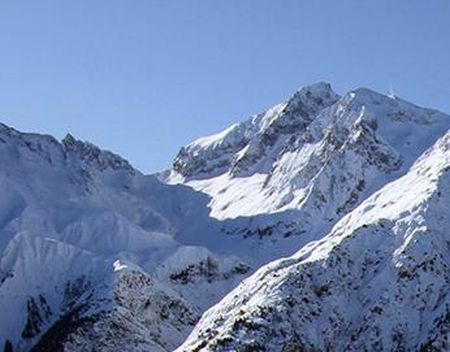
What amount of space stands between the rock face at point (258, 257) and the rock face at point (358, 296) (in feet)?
0.47

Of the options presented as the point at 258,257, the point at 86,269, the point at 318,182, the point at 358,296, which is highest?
the point at 318,182

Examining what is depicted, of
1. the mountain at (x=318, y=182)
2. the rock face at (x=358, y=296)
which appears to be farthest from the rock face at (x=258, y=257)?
the mountain at (x=318, y=182)

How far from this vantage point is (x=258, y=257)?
16250cm

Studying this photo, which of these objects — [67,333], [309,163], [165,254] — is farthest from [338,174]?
[67,333]

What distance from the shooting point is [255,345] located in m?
84.1

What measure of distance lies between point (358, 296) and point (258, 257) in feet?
227

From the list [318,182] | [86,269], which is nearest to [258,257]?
[318,182]

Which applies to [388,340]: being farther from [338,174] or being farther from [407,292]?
[338,174]

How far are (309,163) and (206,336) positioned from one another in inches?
3929

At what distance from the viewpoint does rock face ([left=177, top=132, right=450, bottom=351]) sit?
86.2 meters

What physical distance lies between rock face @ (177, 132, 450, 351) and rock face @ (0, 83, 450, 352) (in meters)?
0.14

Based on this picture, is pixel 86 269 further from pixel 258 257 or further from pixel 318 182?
pixel 318 182

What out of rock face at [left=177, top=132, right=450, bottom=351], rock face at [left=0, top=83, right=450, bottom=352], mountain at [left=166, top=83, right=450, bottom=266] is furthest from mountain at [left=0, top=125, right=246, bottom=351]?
rock face at [left=177, top=132, right=450, bottom=351]

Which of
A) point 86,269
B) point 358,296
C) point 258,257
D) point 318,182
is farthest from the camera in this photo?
point 318,182
